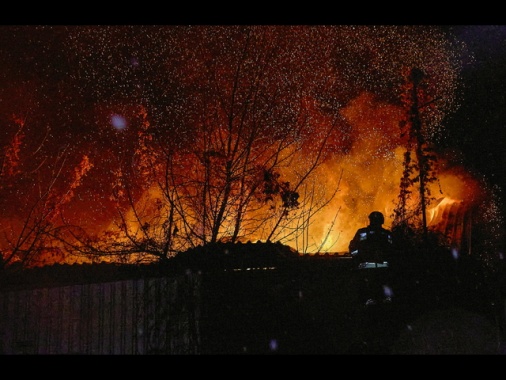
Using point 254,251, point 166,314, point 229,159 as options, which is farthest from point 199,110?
point 166,314

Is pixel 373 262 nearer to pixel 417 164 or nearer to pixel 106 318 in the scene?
pixel 106 318

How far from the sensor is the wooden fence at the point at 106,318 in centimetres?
817

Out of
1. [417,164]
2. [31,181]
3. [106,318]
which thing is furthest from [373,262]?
[31,181]

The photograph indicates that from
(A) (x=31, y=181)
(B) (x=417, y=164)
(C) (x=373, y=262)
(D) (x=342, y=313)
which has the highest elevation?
(A) (x=31, y=181)

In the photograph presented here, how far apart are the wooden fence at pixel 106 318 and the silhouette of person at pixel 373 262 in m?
2.64

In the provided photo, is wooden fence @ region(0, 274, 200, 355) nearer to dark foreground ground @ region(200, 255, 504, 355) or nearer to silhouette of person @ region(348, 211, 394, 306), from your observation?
dark foreground ground @ region(200, 255, 504, 355)

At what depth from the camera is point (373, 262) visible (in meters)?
8.81

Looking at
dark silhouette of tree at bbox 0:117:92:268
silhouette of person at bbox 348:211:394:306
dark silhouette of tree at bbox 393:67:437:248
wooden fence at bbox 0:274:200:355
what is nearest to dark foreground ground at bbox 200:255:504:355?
silhouette of person at bbox 348:211:394:306

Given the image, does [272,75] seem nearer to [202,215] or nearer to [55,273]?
[202,215]

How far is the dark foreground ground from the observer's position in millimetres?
8148

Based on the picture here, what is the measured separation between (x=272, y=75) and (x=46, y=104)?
10.0 meters

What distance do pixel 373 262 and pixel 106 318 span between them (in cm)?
419

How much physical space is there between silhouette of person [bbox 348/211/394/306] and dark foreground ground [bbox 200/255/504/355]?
0.15 m

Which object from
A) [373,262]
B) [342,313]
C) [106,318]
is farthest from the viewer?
[342,313]
